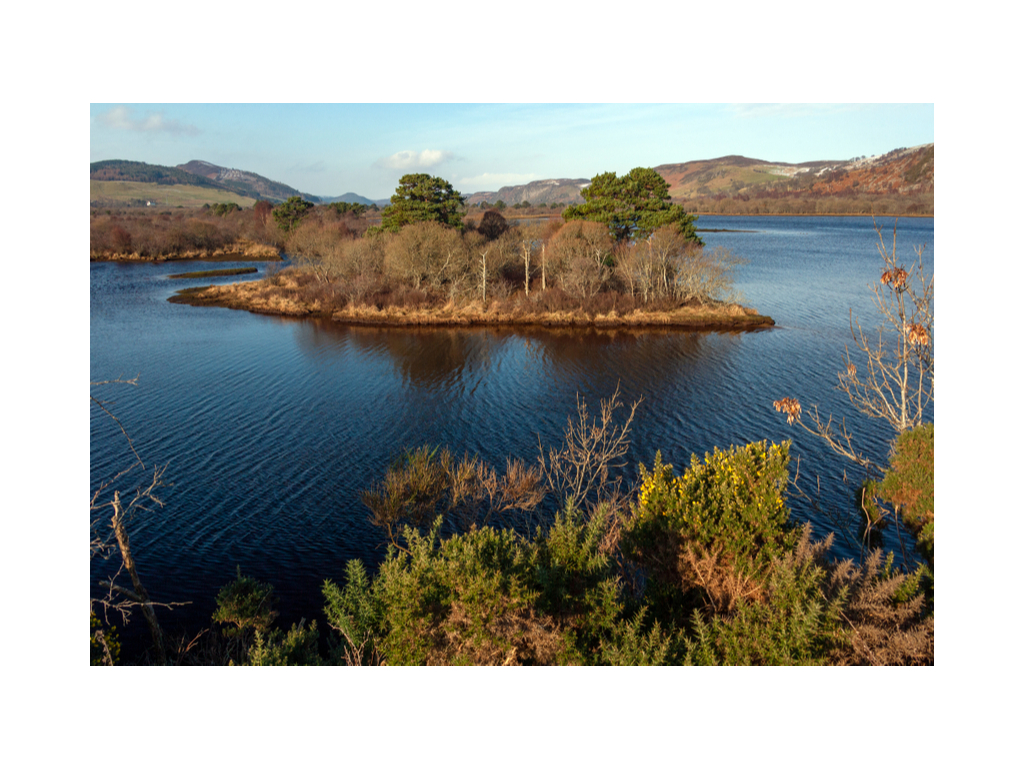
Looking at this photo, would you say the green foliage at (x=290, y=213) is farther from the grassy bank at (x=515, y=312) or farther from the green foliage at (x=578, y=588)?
the green foliage at (x=578, y=588)

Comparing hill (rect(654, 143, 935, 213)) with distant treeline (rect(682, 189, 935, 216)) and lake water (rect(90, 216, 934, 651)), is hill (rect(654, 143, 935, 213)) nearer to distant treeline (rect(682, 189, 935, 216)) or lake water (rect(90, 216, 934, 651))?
distant treeline (rect(682, 189, 935, 216))

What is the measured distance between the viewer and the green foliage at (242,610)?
35.9ft

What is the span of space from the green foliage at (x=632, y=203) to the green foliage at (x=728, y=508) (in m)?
43.5

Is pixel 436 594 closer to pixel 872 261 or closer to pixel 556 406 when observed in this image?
pixel 556 406

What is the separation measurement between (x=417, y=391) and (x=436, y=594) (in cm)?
2256

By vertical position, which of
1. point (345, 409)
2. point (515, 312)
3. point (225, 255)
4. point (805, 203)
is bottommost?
point (345, 409)

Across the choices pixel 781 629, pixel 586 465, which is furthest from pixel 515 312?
pixel 781 629

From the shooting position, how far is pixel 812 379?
2995 centimetres

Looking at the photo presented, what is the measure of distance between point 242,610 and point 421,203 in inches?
1937

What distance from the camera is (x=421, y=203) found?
55219 mm

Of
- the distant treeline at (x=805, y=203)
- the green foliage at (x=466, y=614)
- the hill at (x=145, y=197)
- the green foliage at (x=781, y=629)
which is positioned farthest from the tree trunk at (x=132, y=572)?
the hill at (x=145, y=197)

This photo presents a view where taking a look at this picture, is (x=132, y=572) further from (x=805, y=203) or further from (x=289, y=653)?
(x=805, y=203)

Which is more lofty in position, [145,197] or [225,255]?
[145,197]

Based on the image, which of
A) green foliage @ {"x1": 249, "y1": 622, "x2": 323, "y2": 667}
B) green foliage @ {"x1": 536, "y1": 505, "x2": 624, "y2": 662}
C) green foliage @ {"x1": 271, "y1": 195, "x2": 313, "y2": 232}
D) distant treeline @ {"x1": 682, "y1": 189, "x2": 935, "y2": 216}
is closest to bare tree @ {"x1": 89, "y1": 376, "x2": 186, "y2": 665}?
green foliage @ {"x1": 249, "y1": 622, "x2": 323, "y2": 667}
